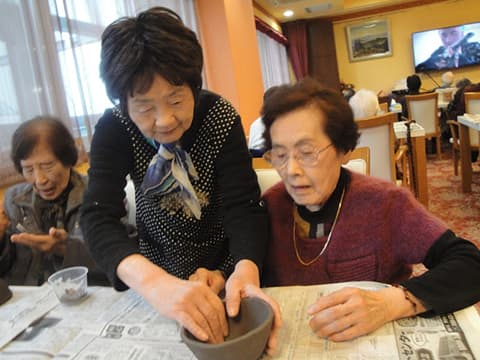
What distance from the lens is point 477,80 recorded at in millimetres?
8000

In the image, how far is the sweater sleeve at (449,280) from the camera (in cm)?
71

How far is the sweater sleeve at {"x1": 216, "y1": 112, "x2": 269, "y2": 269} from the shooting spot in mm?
951

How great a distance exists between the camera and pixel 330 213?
100cm

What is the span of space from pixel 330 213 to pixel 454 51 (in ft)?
27.5

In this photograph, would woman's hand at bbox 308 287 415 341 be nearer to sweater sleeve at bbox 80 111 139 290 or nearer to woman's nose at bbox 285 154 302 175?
woman's nose at bbox 285 154 302 175

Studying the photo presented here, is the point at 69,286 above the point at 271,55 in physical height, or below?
below

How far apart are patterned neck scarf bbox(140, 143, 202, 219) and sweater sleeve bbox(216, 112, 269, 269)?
0.08 m

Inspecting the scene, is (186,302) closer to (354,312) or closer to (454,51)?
(354,312)

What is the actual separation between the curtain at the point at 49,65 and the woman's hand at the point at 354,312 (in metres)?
1.35

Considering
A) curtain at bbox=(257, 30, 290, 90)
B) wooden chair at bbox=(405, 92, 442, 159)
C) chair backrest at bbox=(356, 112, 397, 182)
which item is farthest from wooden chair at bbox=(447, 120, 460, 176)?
curtain at bbox=(257, 30, 290, 90)

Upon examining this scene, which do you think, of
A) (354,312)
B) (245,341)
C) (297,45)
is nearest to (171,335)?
(245,341)

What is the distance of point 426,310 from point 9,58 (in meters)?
1.95

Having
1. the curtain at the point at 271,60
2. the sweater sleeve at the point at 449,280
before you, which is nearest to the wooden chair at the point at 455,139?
the curtain at the point at 271,60

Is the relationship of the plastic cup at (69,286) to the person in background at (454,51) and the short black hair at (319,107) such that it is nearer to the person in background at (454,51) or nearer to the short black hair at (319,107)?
the short black hair at (319,107)
